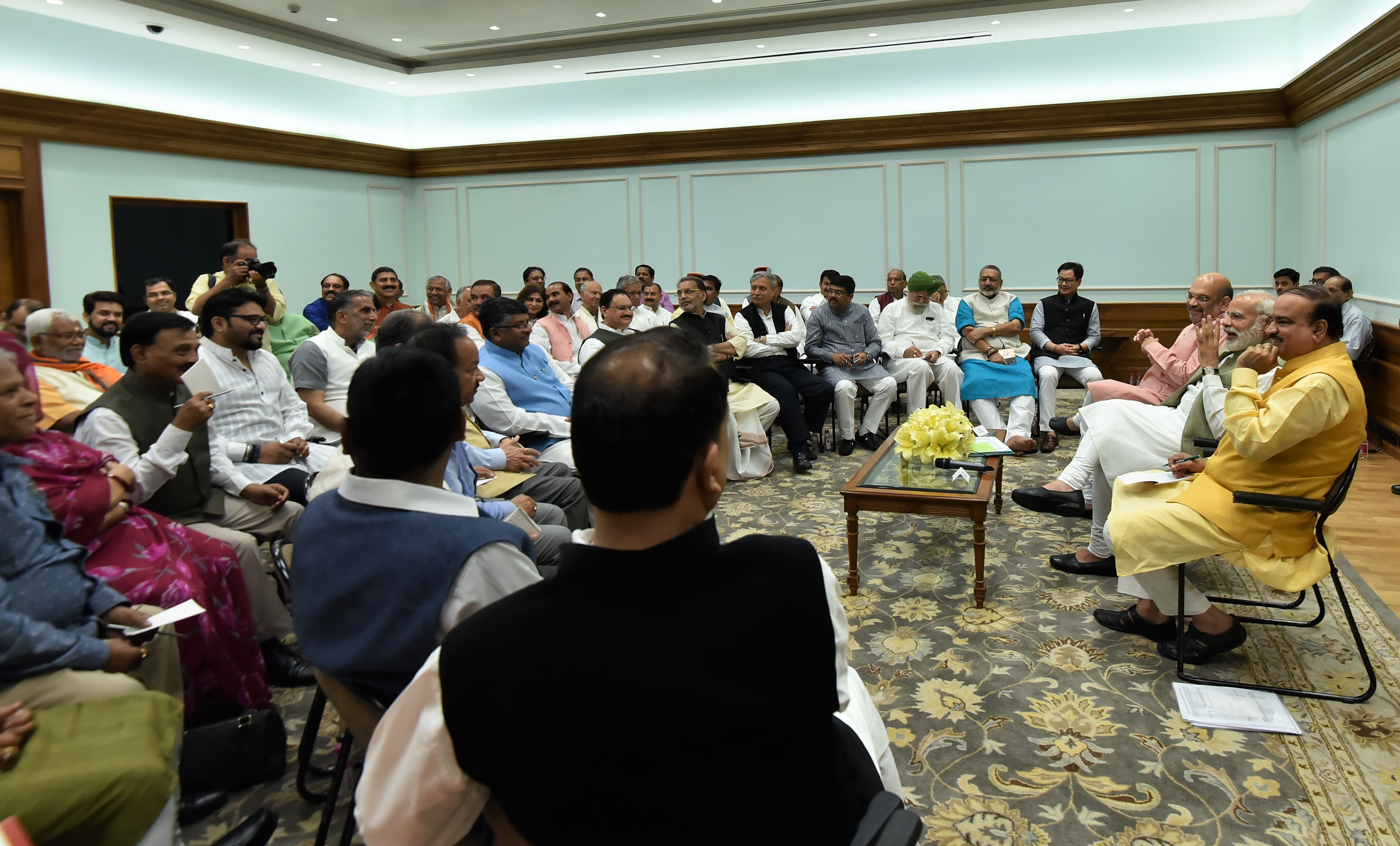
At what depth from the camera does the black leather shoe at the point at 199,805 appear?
91.7 inches

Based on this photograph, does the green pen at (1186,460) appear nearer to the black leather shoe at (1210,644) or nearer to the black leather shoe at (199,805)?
the black leather shoe at (1210,644)

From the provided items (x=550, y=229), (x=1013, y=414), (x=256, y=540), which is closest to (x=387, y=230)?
(x=550, y=229)

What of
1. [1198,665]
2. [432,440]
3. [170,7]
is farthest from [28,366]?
[170,7]

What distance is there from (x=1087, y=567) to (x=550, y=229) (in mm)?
8438

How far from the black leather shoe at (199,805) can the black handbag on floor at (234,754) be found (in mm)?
31

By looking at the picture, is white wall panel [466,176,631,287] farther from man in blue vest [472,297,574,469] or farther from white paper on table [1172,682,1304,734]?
white paper on table [1172,682,1304,734]

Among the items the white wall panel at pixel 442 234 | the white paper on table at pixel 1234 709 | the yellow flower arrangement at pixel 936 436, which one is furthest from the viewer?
the white wall panel at pixel 442 234

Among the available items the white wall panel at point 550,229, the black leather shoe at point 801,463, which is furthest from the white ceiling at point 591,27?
the black leather shoe at point 801,463

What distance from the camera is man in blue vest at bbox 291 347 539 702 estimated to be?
1597mm

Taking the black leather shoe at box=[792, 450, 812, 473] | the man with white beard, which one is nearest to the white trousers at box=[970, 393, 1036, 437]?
the black leather shoe at box=[792, 450, 812, 473]

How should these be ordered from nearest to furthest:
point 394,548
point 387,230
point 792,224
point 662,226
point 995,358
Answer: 1. point 394,548
2. point 995,358
3. point 792,224
4. point 662,226
5. point 387,230

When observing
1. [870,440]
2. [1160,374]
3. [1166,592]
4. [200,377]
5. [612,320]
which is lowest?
[1166,592]

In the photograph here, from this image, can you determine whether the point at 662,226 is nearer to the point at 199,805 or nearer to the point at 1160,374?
the point at 1160,374

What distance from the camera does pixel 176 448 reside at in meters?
2.90
